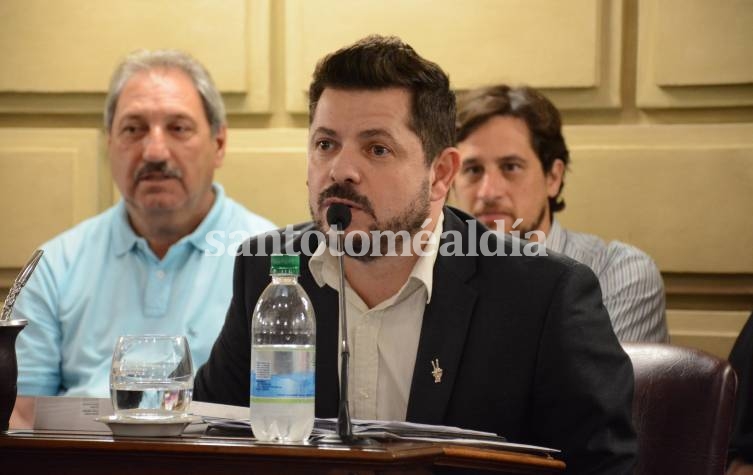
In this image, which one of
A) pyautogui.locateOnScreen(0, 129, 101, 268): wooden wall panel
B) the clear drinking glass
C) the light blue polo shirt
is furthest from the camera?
pyautogui.locateOnScreen(0, 129, 101, 268): wooden wall panel

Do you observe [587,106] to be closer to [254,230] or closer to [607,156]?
[607,156]

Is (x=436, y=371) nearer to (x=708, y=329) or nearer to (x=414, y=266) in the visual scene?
(x=414, y=266)

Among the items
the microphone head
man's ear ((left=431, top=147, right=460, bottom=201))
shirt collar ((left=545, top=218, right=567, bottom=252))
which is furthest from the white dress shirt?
shirt collar ((left=545, top=218, right=567, bottom=252))

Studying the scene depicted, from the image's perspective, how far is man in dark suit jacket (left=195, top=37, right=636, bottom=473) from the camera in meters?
1.90

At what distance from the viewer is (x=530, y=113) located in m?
3.19

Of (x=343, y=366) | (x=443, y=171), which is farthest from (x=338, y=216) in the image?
(x=443, y=171)

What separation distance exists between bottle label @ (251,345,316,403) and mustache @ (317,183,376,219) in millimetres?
442

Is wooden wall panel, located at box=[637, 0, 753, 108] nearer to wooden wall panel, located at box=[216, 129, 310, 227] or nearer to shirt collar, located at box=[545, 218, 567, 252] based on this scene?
shirt collar, located at box=[545, 218, 567, 252]

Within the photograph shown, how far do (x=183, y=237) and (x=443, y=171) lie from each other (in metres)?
1.27

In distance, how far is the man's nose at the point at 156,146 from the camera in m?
3.21

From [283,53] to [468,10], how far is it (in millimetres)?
550

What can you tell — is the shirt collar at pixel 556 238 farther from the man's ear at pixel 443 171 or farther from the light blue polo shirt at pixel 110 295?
the man's ear at pixel 443 171

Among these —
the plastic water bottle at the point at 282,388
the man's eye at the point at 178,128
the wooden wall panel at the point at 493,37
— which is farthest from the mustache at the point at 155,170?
the plastic water bottle at the point at 282,388

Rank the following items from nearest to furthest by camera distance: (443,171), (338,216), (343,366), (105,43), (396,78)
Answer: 1. (343,366)
2. (338,216)
3. (396,78)
4. (443,171)
5. (105,43)
